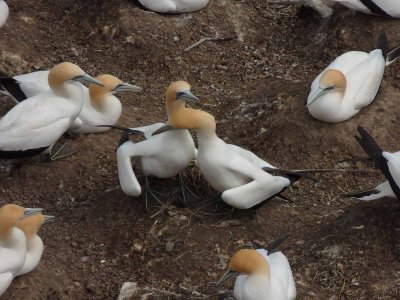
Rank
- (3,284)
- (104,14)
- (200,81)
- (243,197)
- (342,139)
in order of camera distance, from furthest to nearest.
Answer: (104,14)
(200,81)
(342,139)
(243,197)
(3,284)

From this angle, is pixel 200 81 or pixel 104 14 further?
pixel 104 14

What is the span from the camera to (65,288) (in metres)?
6.09

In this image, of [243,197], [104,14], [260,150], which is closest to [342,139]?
[260,150]

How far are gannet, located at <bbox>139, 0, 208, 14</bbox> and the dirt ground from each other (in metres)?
0.08

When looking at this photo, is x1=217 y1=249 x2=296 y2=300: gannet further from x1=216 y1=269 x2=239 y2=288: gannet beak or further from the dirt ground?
the dirt ground

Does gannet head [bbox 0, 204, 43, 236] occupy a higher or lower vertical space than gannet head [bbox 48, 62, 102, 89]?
lower

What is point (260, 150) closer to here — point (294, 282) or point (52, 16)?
point (294, 282)

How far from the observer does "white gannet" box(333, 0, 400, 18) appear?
8328 mm

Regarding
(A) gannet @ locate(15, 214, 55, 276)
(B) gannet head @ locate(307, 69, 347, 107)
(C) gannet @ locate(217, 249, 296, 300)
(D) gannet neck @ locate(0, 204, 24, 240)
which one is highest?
(B) gannet head @ locate(307, 69, 347, 107)

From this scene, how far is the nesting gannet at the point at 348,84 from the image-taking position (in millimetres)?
7289

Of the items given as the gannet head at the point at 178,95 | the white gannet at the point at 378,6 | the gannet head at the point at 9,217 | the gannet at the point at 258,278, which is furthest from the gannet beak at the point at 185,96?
the white gannet at the point at 378,6

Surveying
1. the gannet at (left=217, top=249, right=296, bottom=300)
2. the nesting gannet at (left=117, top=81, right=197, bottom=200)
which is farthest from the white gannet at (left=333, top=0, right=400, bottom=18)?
the gannet at (left=217, top=249, right=296, bottom=300)

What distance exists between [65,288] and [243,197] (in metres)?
1.32

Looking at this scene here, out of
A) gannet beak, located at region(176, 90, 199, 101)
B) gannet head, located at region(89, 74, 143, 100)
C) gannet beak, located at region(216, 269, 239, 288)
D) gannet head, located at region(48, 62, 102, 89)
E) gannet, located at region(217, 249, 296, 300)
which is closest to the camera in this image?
gannet, located at region(217, 249, 296, 300)
